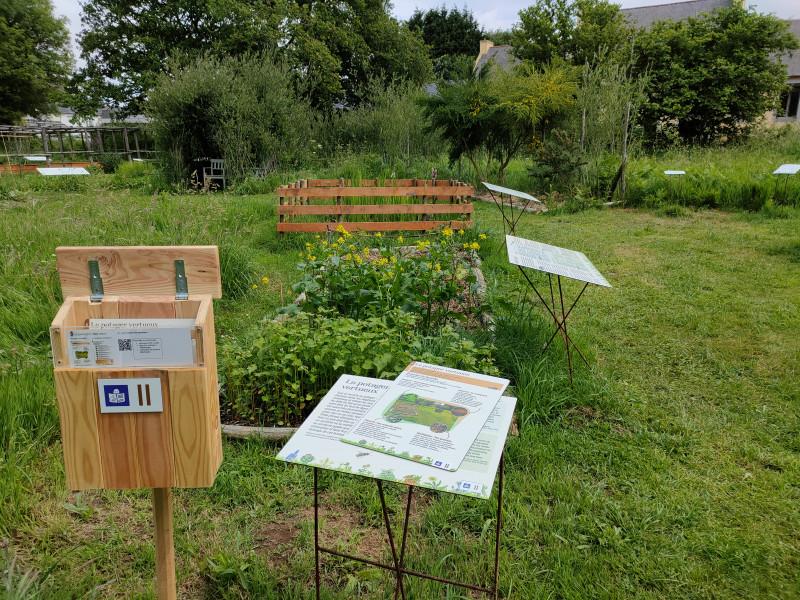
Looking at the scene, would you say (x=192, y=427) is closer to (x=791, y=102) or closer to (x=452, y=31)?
(x=791, y=102)

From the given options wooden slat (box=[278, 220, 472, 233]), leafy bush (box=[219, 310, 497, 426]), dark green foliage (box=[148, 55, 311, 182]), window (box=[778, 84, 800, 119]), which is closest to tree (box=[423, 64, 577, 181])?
wooden slat (box=[278, 220, 472, 233])

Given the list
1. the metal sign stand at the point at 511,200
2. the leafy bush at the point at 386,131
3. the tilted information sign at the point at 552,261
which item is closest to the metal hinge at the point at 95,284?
the tilted information sign at the point at 552,261

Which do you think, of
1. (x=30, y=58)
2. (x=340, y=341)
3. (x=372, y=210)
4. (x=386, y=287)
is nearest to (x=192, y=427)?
(x=340, y=341)

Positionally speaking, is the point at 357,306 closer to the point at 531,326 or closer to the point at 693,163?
the point at 531,326

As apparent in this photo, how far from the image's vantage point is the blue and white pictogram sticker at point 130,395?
1470 mm

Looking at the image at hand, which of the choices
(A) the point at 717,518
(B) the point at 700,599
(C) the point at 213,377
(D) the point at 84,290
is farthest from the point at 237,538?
(A) the point at 717,518

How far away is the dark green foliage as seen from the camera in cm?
1459

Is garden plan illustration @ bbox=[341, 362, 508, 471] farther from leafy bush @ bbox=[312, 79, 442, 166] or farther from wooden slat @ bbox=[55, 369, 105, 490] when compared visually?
leafy bush @ bbox=[312, 79, 442, 166]

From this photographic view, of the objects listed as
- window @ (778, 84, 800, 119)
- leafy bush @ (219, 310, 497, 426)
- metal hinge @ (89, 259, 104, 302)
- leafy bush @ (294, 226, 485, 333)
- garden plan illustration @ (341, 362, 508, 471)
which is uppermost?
window @ (778, 84, 800, 119)

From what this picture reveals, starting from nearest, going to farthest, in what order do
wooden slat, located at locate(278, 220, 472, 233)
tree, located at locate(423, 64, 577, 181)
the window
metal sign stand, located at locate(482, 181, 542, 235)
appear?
metal sign stand, located at locate(482, 181, 542, 235)
wooden slat, located at locate(278, 220, 472, 233)
tree, located at locate(423, 64, 577, 181)
the window

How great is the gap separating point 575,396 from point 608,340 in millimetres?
1325

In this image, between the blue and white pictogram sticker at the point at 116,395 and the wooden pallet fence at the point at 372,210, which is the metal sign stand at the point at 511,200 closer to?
the wooden pallet fence at the point at 372,210

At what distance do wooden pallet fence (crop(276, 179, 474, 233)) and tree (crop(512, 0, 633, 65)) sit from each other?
17.6 metres

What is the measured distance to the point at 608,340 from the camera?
15.6 ft
